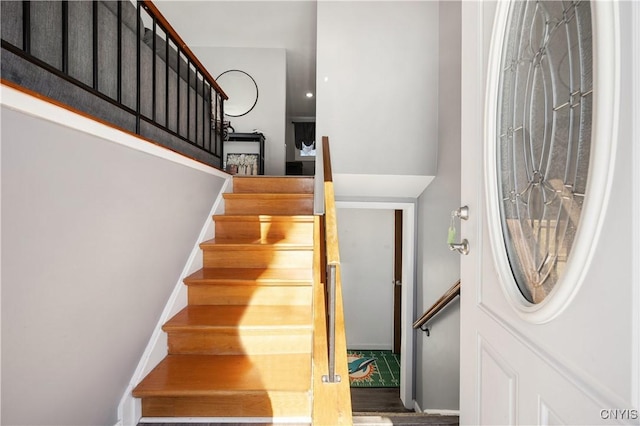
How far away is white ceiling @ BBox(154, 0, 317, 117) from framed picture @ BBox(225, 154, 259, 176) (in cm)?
136

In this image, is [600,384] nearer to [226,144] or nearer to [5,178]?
[5,178]

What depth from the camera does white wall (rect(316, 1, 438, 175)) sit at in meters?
3.04

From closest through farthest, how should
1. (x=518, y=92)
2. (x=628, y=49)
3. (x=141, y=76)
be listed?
(x=628, y=49) < (x=518, y=92) < (x=141, y=76)

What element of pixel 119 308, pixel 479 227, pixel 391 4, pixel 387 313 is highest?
pixel 391 4

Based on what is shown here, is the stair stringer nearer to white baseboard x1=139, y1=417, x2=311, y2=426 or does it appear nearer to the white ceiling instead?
white baseboard x1=139, y1=417, x2=311, y2=426

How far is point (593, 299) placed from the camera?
53 cm

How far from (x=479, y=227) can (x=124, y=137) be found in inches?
58.0

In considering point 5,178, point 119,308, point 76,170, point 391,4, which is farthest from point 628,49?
point 391,4

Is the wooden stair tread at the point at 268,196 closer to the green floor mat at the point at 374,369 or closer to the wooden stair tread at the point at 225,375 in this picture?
the wooden stair tread at the point at 225,375

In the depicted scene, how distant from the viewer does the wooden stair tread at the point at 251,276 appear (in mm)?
2072

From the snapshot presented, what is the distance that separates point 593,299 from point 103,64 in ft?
6.42

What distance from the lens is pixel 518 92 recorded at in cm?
85

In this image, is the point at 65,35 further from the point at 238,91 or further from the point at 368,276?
the point at 368,276

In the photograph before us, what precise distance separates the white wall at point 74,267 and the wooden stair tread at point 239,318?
0.18 metres
